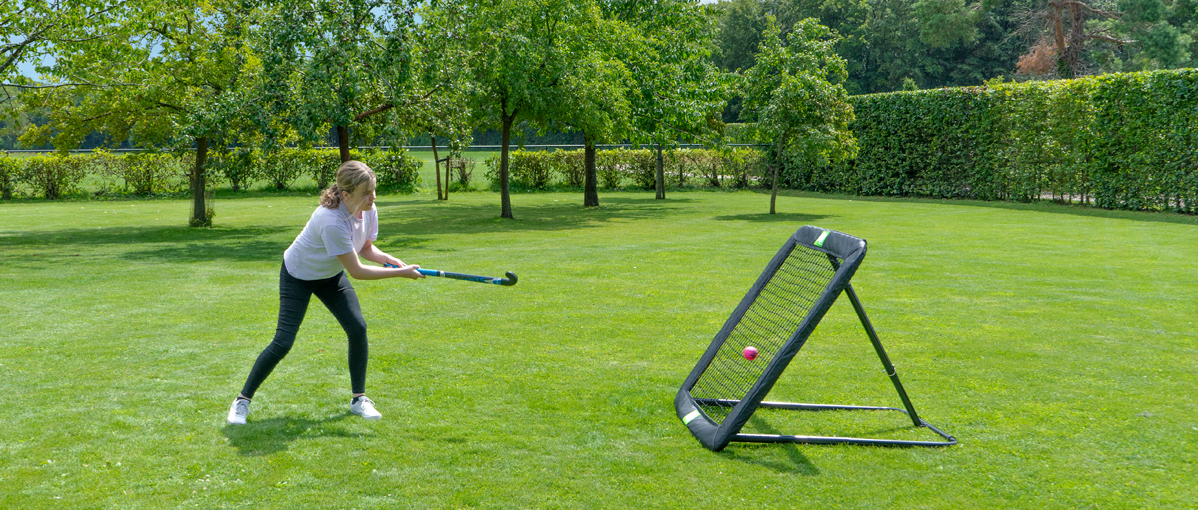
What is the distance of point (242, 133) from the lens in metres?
17.8

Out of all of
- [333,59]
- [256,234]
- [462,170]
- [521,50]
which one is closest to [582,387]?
[333,59]

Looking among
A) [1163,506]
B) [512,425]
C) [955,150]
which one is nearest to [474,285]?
[512,425]

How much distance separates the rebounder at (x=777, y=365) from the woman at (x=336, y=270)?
1.88 meters

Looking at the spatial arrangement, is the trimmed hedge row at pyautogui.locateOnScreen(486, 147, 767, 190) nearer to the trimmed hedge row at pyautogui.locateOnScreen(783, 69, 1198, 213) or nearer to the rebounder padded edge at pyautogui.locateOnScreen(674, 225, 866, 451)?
the trimmed hedge row at pyautogui.locateOnScreen(783, 69, 1198, 213)

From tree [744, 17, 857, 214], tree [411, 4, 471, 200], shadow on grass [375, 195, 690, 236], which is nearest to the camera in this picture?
tree [411, 4, 471, 200]

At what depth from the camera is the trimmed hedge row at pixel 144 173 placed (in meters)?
28.2

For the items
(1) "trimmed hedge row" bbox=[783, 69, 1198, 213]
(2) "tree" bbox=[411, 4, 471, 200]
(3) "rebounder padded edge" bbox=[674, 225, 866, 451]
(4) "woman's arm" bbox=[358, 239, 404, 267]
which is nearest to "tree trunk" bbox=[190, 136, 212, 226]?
(2) "tree" bbox=[411, 4, 471, 200]

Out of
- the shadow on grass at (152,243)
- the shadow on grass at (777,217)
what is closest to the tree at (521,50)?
the shadow on grass at (777,217)

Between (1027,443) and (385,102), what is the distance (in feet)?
49.3

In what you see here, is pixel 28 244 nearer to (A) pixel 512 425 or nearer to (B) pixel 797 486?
(A) pixel 512 425

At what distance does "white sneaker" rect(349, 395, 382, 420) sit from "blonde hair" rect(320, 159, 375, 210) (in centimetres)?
126

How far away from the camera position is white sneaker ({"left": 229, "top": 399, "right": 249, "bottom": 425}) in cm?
504

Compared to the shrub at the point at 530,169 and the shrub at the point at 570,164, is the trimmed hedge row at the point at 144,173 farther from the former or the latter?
the shrub at the point at 570,164

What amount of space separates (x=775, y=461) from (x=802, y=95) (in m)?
15.8
